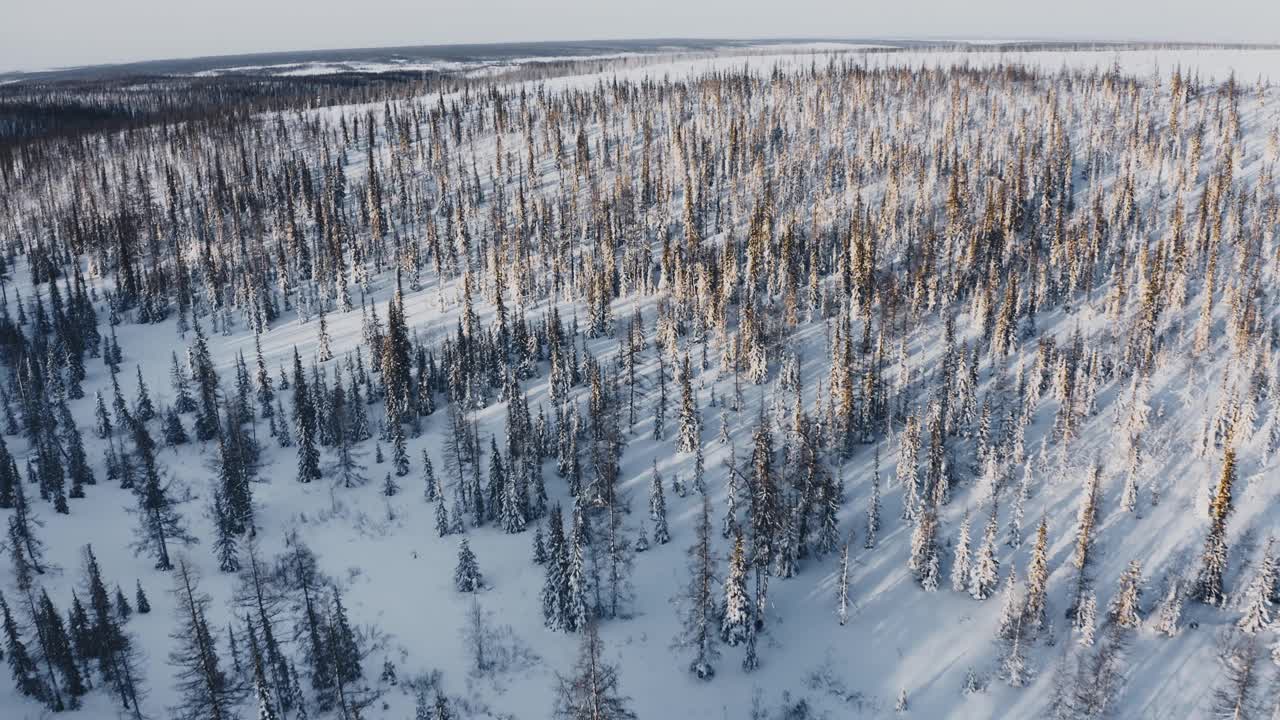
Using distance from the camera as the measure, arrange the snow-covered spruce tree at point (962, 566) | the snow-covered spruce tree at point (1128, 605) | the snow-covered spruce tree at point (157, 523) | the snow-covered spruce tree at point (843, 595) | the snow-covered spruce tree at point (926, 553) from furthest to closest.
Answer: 1. the snow-covered spruce tree at point (157, 523)
2. the snow-covered spruce tree at point (926, 553)
3. the snow-covered spruce tree at point (962, 566)
4. the snow-covered spruce tree at point (843, 595)
5. the snow-covered spruce tree at point (1128, 605)

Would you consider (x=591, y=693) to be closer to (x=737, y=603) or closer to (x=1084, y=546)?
(x=737, y=603)

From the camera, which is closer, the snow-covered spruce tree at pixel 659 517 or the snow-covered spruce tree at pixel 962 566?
the snow-covered spruce tree at pixel 962 566

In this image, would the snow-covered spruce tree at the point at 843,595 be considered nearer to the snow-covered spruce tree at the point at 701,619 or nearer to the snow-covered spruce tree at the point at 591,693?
the snow-covered spruce tree at the point at 701,619

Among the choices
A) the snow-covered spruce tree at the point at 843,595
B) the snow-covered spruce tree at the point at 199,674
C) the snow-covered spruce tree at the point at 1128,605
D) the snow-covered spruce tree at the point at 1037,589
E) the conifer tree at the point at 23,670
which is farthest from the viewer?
the snow-covered spruce tree at the point at 843,595

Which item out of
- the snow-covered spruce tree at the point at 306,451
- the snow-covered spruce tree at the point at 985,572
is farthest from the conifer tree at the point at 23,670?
the snow-covered spruce tree at the point at 985,572

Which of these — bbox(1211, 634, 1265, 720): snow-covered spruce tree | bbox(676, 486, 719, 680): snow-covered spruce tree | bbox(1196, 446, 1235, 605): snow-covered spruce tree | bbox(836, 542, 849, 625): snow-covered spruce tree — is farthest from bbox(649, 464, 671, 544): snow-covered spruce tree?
bbox(1196, 446, 1235, 605): snow-covered spruce tree

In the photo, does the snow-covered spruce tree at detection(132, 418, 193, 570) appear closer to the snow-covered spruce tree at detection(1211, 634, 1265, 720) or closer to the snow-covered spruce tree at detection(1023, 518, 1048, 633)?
the snow-covered spruce tree at detection(1023, 518, 1048, 633)
